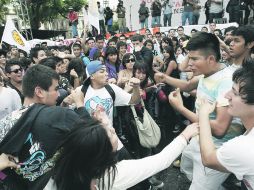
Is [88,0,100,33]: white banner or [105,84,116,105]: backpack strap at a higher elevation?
[88,0,100,33]: white banner

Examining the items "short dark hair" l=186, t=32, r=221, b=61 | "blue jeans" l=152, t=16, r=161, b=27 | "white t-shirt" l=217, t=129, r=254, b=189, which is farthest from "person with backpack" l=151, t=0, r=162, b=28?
"white t-shirt" l=217, t=129, r=254, b=189

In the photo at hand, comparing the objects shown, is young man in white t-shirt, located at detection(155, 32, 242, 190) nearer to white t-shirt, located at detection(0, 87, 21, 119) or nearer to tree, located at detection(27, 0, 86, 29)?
white t-shirt, located at detection(0, 87, 21, 119)

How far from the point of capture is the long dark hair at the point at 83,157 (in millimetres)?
1749

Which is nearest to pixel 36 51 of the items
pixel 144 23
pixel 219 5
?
pixel 219 5

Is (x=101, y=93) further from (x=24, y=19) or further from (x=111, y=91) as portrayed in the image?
(x=24, y=19)

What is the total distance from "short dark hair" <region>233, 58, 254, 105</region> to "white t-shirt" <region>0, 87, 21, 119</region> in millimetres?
2770

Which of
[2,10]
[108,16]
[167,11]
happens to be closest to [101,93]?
[167,11]

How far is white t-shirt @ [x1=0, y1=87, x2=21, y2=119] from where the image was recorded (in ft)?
12.5

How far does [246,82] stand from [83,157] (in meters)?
1.13

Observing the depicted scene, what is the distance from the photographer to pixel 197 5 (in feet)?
46.0

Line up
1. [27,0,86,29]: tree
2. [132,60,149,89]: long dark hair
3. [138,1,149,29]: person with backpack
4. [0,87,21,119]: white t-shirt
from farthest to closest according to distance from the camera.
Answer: [27,0,86,29]: tree → [138,1,149,29]: person with backpack → [132,60,149,89]: long dark hair → [0,87,21,119]: white t-shirt

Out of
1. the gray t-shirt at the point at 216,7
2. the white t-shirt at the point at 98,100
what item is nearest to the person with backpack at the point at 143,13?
the gray t-shirt at the point at 216,7

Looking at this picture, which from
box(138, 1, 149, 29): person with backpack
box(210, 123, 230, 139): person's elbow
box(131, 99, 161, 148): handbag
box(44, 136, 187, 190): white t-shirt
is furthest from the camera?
box(138, 1, 149, 29): person with backpack

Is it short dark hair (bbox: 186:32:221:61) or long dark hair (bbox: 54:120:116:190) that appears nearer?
long dark hair (bbox: 54:120:116:190)
